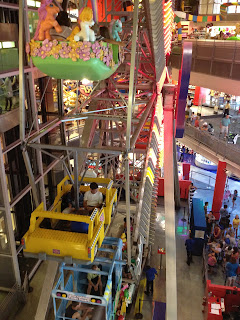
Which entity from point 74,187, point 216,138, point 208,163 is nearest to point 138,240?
point 74,187

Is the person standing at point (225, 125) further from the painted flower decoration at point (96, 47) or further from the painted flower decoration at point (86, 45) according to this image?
the painted flower decoration at point (86, 45)

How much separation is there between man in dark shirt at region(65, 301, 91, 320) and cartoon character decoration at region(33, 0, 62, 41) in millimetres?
4953

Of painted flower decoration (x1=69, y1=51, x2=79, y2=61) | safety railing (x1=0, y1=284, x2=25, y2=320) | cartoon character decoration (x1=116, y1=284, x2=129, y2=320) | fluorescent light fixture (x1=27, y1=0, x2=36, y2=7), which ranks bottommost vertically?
safety railing (x1=0, y1=284, x2=25, y2=320)

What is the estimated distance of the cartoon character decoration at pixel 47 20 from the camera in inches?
169

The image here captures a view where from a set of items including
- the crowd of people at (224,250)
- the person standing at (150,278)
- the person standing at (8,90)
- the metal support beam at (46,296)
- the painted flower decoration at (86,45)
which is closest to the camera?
the painted flower decoration at (86,45)

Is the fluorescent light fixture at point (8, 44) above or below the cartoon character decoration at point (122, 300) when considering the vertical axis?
above

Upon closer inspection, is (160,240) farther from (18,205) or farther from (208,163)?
(208,163)

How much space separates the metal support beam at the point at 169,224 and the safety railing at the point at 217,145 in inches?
182

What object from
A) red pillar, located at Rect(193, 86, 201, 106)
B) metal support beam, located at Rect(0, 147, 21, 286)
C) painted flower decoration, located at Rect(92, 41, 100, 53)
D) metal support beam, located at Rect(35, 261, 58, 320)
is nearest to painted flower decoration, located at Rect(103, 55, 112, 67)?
painted flower decoration, located at Rect(92, 41, 100, 53)

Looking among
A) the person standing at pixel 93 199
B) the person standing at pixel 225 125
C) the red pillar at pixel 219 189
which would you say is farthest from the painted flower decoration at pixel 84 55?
the person standing at pixel 225 125

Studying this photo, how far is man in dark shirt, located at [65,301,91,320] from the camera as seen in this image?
238 inches

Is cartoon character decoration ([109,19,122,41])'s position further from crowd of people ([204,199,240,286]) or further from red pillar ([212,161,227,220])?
red pillar ([212,161,227,220])

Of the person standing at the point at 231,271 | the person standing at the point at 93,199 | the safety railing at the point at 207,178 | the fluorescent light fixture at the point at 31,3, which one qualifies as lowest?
the safety railing at the point at 207,178

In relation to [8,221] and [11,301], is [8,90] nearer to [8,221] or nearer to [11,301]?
[8,221]
